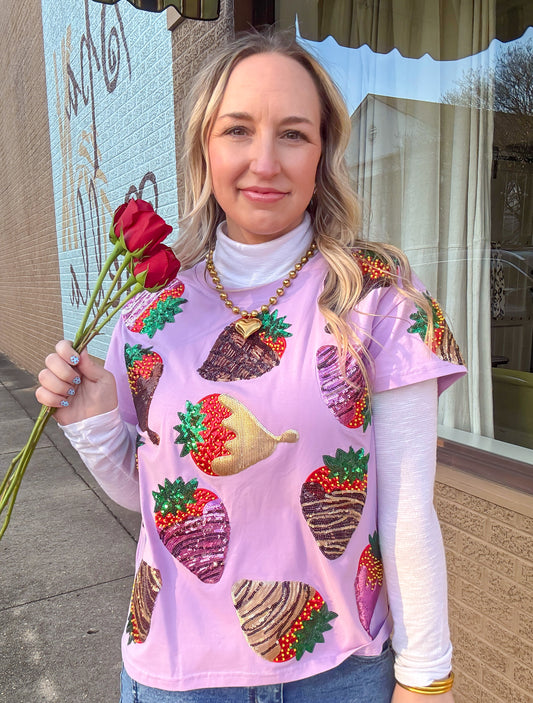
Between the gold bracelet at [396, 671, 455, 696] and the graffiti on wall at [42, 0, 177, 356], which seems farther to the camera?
the graffiti on wall at [42, 0, 177, 356]

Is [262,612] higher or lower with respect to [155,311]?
lower

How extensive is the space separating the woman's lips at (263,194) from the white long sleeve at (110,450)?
1.57ft

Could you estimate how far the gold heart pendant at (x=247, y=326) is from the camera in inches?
42.8

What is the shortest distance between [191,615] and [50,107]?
23.9ft

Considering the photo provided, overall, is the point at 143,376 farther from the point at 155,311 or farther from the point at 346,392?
the point at 346,392

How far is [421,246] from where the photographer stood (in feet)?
8.95

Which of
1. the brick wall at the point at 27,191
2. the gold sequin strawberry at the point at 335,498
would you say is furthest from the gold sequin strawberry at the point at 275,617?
the brick wall at the point at 27,191

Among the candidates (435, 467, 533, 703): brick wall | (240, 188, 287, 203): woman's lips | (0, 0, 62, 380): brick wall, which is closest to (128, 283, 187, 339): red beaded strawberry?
(240, 188, 287, 203): woman's lips

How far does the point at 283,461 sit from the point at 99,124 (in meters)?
5.03

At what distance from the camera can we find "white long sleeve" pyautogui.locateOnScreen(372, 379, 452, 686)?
997mm

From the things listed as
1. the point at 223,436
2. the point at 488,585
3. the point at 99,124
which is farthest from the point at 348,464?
the point at 99,124

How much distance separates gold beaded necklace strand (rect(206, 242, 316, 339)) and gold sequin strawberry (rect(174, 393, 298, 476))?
5.7 inches

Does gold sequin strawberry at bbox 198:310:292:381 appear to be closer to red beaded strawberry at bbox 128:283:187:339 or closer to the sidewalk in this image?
red beaded strawberry at bbox 128:283:187:339

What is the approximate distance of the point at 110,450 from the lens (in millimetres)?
1106
